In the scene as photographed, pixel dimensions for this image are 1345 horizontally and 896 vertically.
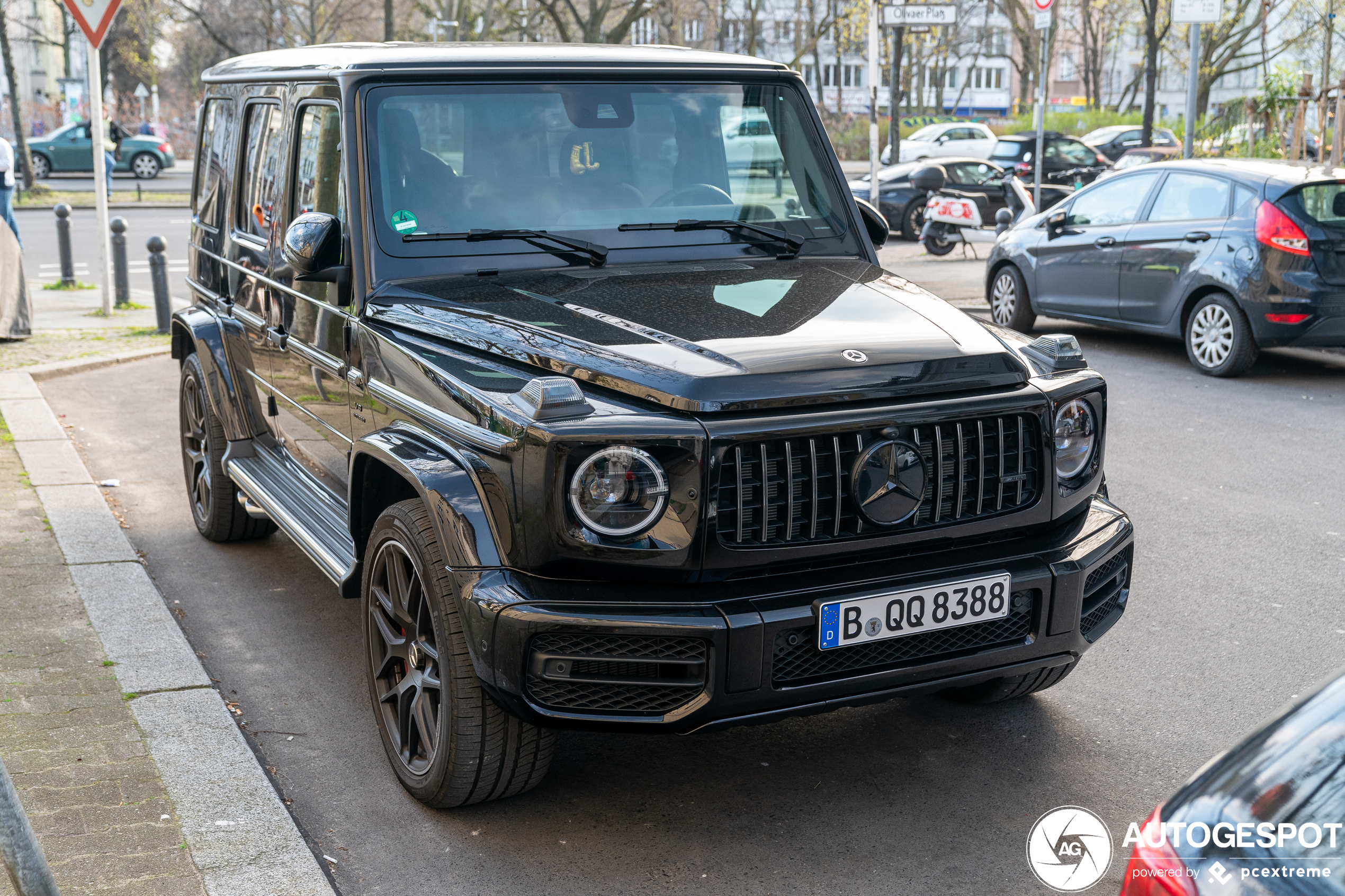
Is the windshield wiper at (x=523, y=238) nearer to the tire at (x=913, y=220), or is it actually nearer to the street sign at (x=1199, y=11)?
the street sign at (x=1199, y=11)

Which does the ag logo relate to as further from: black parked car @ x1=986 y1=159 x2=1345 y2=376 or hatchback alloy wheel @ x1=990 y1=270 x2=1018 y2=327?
hatchback alloy wheel @ x1=990 y1=270 x2=1018 y2=327

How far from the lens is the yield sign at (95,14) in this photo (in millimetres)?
11359

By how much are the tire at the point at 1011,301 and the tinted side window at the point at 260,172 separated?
8.31 meters

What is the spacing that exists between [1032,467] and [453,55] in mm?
2342

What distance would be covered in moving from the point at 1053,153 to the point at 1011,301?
22000 millimetres

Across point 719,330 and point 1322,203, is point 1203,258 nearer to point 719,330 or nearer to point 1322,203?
point 1322,203

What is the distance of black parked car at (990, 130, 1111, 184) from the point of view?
32094 mm

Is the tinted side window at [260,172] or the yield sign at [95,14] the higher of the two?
the yield sign at [95,14]

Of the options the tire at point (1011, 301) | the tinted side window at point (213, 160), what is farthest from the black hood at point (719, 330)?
the tire at point (1011, 301)

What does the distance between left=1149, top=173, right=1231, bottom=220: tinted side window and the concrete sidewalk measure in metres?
8.25

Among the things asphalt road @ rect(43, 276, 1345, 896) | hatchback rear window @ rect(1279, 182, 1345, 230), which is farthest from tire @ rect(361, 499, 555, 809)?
hatchback rear window @ rect(1279, 182, 1345, 230)

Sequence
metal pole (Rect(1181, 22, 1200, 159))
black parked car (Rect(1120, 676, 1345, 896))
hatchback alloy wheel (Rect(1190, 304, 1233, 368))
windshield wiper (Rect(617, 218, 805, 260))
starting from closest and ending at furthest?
black parked car (Rect(1120, 676, 1345, 896)) < windshield wiper (Rect(617, 218, 805, 260)) < hatchback alloy wheel (Rect(1190, 304, 1233, 368)) < metal pole (Rect(1181, 22, 1200, 159))

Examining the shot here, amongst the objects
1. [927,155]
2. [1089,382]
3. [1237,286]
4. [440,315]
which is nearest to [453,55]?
[440,315]

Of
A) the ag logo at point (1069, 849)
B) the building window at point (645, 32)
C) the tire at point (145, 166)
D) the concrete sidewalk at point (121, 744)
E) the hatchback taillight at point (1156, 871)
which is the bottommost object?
Answer: the ag logo at point (1069, 849)
